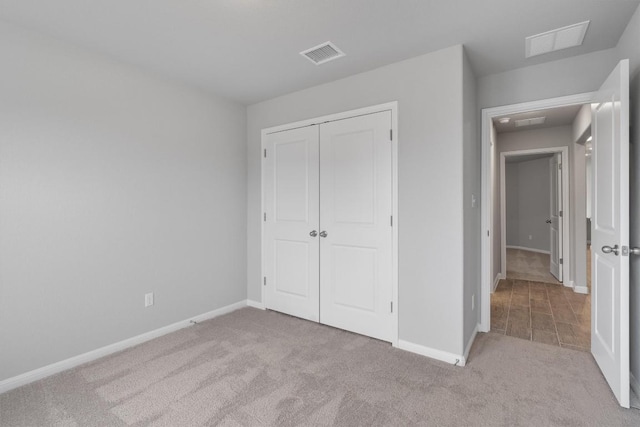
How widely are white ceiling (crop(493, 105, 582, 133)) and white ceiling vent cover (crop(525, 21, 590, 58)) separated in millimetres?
1240

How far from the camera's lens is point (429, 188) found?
8.36 ft

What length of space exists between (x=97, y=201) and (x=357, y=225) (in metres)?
2.19

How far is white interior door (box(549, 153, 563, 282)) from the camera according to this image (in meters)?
4.78

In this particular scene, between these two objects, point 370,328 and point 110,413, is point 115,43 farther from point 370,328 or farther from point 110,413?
point 370,328

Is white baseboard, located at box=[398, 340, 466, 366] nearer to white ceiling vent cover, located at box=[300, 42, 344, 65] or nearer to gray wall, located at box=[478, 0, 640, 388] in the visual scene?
gray wall, located at box=[478, 0, 640, 388]

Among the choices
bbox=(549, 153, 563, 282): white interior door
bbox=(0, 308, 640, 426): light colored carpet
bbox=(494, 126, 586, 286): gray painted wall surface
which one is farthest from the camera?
bbox=(549, 153, 563, 282): white interior door

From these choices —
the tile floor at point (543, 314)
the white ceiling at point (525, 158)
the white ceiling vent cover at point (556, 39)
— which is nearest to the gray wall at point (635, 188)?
the white ceiling vent cover at point (556, 39)

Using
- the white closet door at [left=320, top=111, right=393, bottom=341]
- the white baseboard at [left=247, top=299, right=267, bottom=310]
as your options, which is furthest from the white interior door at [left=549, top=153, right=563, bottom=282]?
the white baseboard at [left=247, top=299, right=267, bottom=310]

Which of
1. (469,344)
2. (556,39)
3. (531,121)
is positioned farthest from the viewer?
(531,121)

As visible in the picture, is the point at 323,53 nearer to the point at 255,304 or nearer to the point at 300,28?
the point at 300,28

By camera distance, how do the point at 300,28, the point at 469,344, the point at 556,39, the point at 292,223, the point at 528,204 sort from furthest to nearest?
the point at 528,204 → the point at 292,223 → the point at 469,344 → the point at 556,39 → the point at 300,28

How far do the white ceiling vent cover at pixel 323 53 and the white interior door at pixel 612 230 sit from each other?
1826mm

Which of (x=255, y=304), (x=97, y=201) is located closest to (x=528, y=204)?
(x=255, y=304)

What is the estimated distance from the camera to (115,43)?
2367mm
